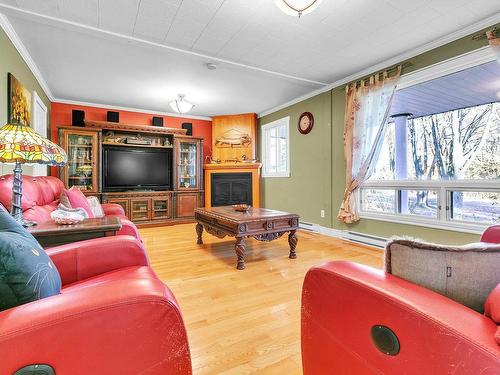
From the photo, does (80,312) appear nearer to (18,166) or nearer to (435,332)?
(435,332)

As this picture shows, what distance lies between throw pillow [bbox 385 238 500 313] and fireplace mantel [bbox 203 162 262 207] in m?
4.93

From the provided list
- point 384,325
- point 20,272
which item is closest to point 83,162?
point 20,272

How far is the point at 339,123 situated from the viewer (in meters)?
3.97

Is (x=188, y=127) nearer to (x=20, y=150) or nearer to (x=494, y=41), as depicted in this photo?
(x=20, y=150)

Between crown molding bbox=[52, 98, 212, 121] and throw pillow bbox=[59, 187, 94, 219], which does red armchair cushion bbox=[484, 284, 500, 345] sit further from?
crown molding bbox=[52, 98, 212, 121]

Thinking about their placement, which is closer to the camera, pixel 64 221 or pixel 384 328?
pixel 384 328

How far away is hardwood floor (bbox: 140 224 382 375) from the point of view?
1357mm

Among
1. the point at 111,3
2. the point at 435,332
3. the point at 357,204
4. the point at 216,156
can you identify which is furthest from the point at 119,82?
the point at 435,332

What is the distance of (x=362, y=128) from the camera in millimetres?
3508

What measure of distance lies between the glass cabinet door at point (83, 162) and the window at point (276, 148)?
338 cm

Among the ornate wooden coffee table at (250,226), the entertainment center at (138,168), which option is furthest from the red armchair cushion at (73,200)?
the entertainment center at (138,168)

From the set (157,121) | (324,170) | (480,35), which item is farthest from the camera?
(157,121)

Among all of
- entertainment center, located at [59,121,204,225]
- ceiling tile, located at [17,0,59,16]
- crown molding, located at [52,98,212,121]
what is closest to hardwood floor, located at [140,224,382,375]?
entertainment center, located at [59,121,204,225]

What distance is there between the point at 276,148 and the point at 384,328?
5024 millimetres
